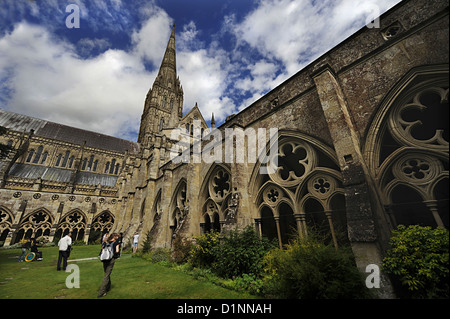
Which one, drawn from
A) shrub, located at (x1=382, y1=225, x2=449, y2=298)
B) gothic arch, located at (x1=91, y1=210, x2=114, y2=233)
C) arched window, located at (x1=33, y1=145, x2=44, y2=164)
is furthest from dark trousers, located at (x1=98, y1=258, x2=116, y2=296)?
arched window, located at (x1=33, y1=145, x2=44, y2=164)

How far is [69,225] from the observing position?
22.9 meters

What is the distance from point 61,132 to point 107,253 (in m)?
43.6

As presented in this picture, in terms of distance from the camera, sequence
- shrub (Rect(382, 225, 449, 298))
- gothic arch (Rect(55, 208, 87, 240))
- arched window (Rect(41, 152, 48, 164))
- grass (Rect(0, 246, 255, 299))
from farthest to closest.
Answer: arched window (Rect(41, 152, 48, 164)) → gothic arch (Rect(55, 208, 87, 240)) → grass (Rect(0, 246, 255, 299)) → shrub (Rect(382, 225, 449, 298))

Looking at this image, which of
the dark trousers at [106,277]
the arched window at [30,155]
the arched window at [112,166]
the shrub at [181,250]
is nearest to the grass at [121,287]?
the dark trousers at [106,277]

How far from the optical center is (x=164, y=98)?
46438mm

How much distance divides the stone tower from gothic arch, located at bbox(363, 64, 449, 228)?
3927 centimetres

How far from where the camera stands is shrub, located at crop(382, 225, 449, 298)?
9.86 ft

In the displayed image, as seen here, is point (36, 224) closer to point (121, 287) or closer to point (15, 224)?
point (15, 224)

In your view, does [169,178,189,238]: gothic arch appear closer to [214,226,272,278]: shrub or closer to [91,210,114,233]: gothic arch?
[214,226,272,278]: shrub

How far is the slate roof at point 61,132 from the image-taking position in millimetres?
31509

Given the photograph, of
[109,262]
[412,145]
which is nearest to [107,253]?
[109,262]
